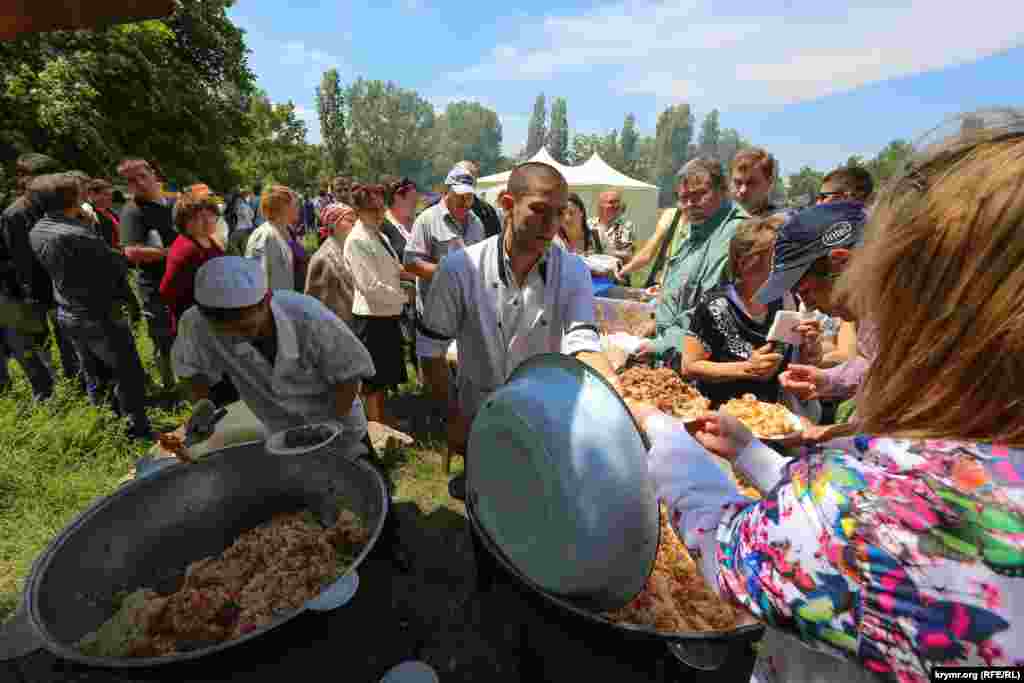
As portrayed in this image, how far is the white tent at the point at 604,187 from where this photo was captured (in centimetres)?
1916

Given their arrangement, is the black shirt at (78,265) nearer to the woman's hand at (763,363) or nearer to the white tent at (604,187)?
the woman's hand at (763,363)

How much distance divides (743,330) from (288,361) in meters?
2.40

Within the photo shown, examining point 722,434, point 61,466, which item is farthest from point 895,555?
point 61,466

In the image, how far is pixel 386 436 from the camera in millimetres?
4191

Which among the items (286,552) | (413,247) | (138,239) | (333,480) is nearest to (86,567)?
(286,552)

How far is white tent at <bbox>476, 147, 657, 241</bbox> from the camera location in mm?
19156

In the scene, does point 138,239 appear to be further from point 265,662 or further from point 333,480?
point 265,662

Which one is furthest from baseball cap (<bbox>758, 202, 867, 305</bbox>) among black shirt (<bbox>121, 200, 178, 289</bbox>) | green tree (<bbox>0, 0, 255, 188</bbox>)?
green tree (<bbox>0, 0, 255, 188</bbox>)

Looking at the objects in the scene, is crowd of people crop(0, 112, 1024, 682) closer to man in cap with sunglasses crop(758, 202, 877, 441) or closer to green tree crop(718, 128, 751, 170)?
man in cap with sunglasses crop(758, 202, 877, 441)

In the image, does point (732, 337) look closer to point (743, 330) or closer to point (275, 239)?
point (743, 330)

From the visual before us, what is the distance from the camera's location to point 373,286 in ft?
14.3

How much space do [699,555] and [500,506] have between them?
747mm

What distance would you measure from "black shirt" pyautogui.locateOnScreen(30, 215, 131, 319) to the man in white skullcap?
218 cm

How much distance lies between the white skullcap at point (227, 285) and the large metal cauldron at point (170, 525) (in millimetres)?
665
